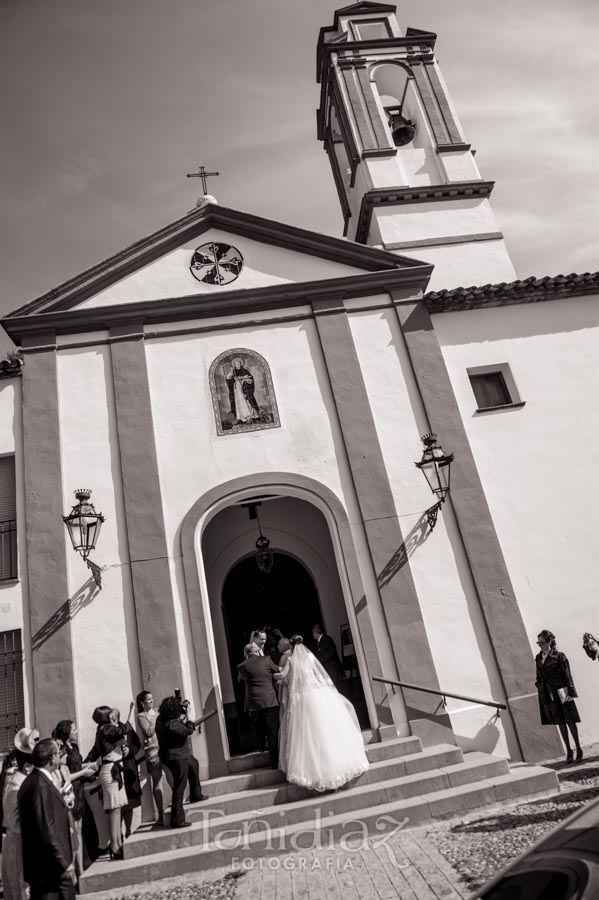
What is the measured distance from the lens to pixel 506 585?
9.49 metres

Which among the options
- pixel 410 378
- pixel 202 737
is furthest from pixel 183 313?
pixel 202 737

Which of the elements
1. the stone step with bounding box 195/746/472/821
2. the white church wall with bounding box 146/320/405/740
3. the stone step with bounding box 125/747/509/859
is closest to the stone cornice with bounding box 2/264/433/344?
the white church wall with bounding box 146/320/405/740

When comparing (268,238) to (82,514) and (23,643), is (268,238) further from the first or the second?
(23,643)

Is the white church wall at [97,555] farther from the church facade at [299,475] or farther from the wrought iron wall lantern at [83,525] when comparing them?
the wrought iron wall lantern at [83,525]

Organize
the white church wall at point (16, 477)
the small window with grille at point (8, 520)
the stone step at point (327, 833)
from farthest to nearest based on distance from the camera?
the small window with grille at point (8, 520) < the white church wall at point (16, 477) < the stone step at point (327, 833)

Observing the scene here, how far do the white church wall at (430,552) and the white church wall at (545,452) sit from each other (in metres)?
0.76

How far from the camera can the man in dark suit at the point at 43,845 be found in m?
4.22

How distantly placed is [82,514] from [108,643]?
73.0 inches

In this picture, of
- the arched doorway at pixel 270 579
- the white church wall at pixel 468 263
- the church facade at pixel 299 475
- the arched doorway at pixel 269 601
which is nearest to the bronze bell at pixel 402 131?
the white church wall at pixel 468 263

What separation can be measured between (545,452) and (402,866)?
6956mm

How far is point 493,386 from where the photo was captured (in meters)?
11.1

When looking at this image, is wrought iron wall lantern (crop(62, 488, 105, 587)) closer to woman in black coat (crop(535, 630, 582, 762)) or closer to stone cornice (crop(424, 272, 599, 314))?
woman in black coat (crop(535, 630, 582, 762))

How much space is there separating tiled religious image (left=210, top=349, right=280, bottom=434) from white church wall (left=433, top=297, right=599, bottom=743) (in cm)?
321

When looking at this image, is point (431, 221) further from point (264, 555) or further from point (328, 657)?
point (328, 657)
